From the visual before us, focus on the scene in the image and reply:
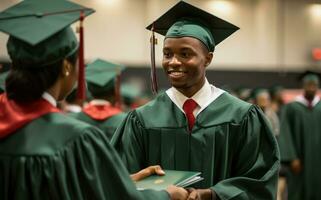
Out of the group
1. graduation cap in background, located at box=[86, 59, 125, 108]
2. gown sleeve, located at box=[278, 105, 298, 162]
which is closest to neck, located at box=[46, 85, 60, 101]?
graduation cap in background, located at box=[86, 59, 125, 108]

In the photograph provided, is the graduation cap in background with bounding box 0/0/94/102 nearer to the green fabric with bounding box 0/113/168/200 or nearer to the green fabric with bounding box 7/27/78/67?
the green fabric with bounding box 7/27/78/67

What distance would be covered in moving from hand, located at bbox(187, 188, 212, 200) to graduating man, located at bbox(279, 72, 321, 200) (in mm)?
4364

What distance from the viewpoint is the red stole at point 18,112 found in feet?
7.00

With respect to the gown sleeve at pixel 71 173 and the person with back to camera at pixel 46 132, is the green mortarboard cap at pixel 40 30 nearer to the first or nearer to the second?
the person with back to camera at pixel 46 132

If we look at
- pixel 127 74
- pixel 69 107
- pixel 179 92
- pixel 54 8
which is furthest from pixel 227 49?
pixel 54 8

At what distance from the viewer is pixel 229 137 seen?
9.92ft

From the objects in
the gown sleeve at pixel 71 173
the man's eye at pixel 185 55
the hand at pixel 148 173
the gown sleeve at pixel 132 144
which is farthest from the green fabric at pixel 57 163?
the man's eye at pixel 185 55

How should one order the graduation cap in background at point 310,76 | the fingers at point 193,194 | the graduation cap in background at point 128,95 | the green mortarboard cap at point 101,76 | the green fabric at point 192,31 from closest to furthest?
the fingers at point 193,194, the green fabric at point 192,31, the green mortarboard cap at point 101,76, the graduation cap in background at point 310,76, the graduation cap in background at point 128,95

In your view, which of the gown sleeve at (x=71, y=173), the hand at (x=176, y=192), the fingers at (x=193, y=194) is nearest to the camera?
the gown sleeve at (x=71, y=173)

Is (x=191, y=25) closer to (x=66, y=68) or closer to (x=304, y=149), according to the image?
(x=66, y=68)

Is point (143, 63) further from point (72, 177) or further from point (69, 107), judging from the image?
point (72, 177)

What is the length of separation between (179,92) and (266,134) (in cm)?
55

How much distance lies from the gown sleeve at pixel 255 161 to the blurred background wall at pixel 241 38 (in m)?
8.04

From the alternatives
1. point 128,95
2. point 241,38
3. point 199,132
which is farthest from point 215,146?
point 241,38
